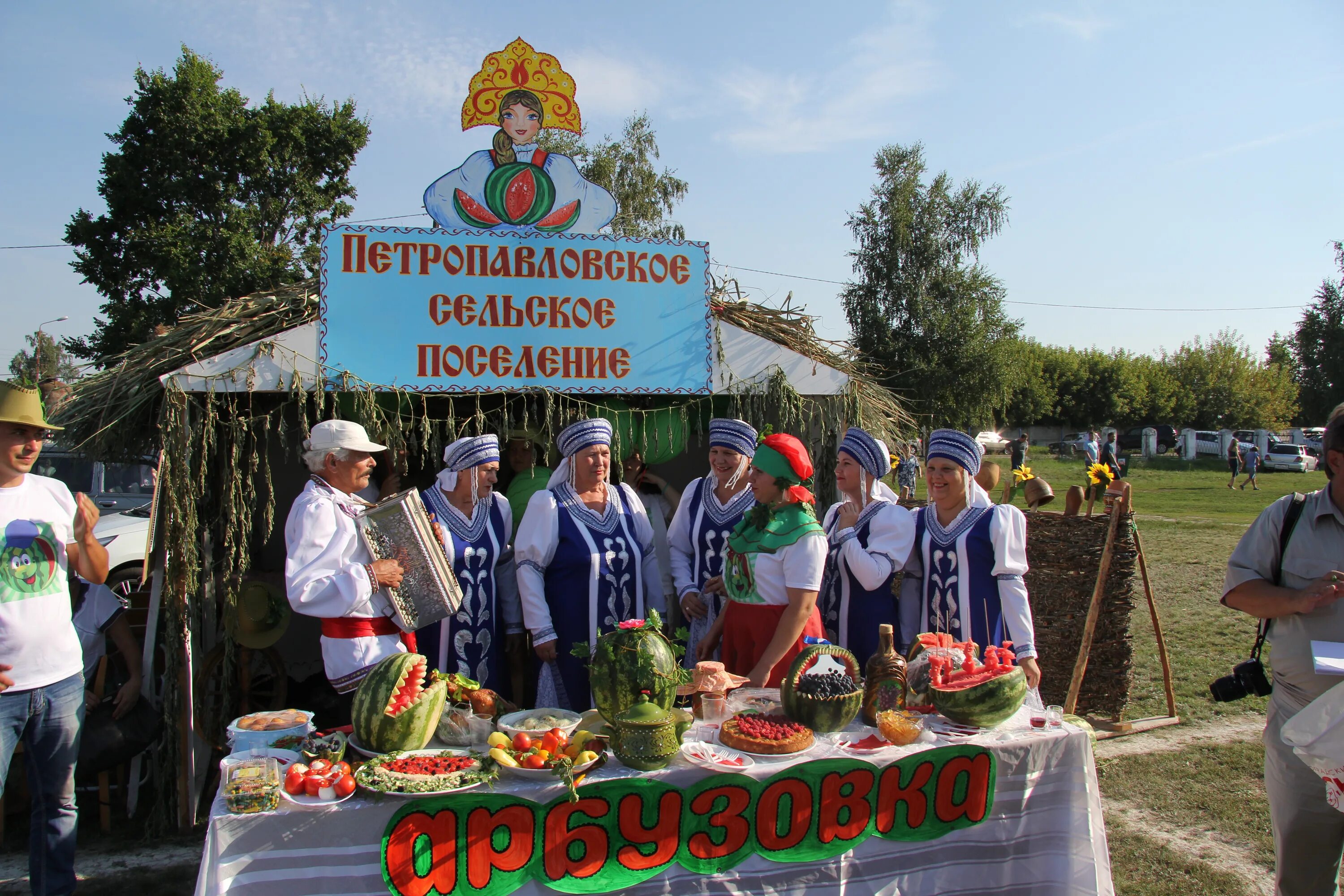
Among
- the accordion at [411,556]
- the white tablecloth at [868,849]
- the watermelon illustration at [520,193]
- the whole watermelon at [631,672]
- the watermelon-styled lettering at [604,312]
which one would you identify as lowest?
the white tablecloth at [868,849]

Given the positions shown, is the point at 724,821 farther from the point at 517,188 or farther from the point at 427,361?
the point at 517,188

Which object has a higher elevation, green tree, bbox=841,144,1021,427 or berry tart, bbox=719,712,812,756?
green tree, bbox=841,144,1021,427

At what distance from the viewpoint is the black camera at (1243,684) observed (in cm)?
291

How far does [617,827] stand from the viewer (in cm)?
239

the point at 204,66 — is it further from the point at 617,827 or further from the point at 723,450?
the point at 617,827

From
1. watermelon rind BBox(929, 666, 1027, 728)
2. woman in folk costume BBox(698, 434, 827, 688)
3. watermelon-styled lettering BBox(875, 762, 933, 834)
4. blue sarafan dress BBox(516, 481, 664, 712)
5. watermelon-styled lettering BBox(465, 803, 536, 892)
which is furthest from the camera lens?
blue sarafan dress BBox(516, 481, 664, 712)

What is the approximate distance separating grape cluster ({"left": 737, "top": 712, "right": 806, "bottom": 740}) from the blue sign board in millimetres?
2421

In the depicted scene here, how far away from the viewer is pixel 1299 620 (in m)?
2.66

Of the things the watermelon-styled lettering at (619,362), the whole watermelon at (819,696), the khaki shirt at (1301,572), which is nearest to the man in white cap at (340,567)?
the whole watermelon at (819,696)

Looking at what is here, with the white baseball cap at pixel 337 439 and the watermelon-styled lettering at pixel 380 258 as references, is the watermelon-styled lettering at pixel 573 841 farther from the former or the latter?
the watermelon-styled lettering at pixel 380 258

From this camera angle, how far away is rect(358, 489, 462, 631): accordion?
3.19 m

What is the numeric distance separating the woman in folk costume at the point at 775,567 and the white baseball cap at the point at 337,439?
149 cm

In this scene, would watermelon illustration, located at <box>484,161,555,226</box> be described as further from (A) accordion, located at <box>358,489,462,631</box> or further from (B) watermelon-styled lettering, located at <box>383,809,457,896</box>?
(B) watermelon-styled lettering, located at <box>383,809,457,896</box>

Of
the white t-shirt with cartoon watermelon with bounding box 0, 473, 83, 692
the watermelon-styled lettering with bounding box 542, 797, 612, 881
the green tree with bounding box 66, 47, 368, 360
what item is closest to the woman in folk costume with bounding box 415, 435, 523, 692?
the white t-shirt with cartoon watermelon with bounding box 0, 473, 83, 692
